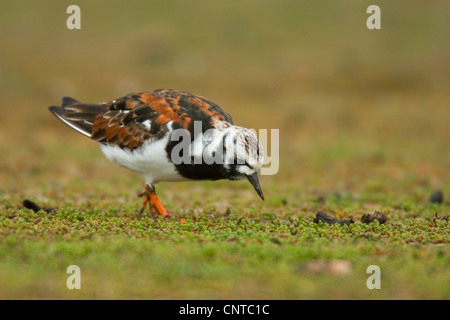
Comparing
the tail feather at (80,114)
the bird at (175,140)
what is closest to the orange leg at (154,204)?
the bird at (175,140)

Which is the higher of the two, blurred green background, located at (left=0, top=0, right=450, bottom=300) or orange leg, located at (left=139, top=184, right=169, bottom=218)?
blurred green background, located at (left=0, top=0, right=450, bottom=300)

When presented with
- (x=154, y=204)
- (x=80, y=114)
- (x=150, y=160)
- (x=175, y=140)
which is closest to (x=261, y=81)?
(x=80, y=114)

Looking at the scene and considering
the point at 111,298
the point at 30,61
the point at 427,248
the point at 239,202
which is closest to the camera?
the point at 111,298

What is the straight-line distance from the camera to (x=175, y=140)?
8383 millimetres

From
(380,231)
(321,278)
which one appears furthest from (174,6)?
(321,278)

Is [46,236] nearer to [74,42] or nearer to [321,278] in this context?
[321,278]

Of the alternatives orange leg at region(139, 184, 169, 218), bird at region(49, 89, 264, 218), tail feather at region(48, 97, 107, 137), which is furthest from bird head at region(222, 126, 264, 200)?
tail feather at region(48, 97, 107, 137)

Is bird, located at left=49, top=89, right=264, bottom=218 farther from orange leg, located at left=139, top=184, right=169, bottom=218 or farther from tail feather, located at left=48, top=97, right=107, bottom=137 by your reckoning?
tail feather, located at left=48, top=97, right=107, bottom=137

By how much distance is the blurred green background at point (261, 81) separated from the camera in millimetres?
13805

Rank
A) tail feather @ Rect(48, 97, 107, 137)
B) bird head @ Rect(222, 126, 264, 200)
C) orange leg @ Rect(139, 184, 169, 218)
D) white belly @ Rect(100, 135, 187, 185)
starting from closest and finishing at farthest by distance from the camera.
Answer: bird head @ Rect(222, 126, 264, 200) < white belly @ Rect(100, 135, 187, 185) < orange leg @ Rect(139, 184, 169, 218) < tail feather @ Rect(48, 97, 107, 137)

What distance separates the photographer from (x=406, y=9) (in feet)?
82.8

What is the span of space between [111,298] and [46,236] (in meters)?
2.00

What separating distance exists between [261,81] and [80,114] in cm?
1361

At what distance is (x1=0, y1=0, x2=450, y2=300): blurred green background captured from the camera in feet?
45.3
